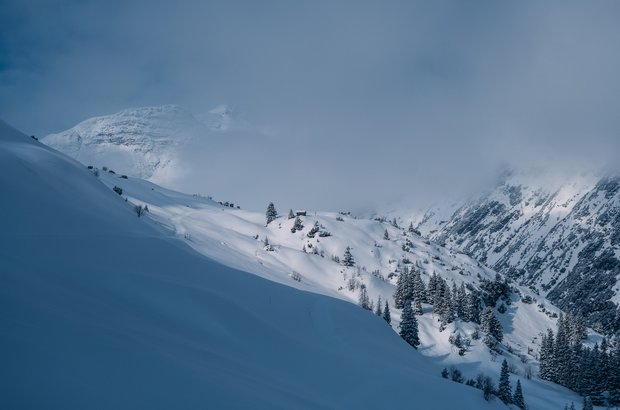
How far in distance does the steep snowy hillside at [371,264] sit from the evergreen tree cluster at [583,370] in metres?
2.91

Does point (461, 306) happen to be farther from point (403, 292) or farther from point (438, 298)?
point (403, 292)

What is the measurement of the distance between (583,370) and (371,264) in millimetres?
46453

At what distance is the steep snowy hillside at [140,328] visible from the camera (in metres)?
8.69

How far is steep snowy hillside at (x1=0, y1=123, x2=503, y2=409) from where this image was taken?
869cm

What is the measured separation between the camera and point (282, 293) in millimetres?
29750

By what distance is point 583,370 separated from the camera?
62.0 metres

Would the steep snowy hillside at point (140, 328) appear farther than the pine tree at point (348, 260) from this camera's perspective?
No

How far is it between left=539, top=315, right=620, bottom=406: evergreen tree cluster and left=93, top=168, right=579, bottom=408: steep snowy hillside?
291cm

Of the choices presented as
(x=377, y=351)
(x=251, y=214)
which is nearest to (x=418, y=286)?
(x=377, y=351)

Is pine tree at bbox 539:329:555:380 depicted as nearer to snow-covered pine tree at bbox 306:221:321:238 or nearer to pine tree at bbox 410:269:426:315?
pine tree at bbox 410:269:426:315

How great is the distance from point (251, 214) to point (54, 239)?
10944 cm

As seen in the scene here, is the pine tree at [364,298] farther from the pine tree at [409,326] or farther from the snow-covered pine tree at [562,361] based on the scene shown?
the snow-covered pine tree at [562,361]

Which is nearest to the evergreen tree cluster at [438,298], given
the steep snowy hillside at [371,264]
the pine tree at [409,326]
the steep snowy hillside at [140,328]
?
the steep snowy hillside at [371,264]

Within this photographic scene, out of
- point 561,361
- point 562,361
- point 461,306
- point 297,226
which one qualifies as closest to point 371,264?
point 297,226
